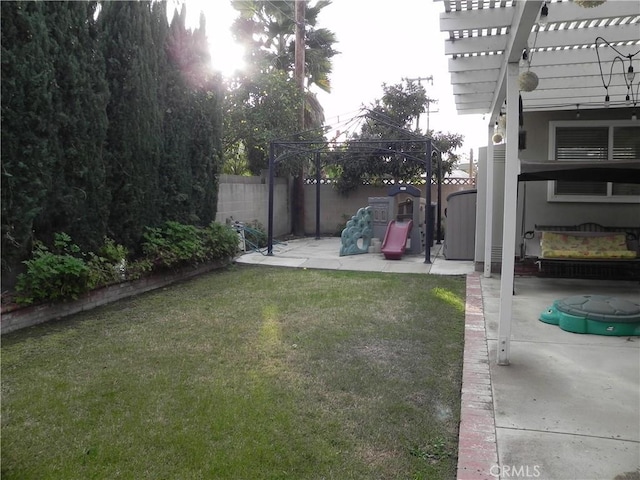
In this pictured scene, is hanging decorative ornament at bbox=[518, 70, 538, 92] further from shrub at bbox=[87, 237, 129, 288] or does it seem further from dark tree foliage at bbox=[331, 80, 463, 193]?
dark tree foliage at bbox=[331, 80, 463, 193]

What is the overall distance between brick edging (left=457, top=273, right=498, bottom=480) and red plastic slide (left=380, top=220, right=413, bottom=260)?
541cm

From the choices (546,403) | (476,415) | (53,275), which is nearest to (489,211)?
(546,403)

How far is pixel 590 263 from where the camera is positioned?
6.67m

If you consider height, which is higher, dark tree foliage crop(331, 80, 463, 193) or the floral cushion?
dark tree foliage crop(331, 80, 463, 193)

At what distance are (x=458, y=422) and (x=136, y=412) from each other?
6.70 feet

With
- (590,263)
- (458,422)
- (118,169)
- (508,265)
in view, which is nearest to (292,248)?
(118,169)

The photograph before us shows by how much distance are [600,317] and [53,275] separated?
5681mm

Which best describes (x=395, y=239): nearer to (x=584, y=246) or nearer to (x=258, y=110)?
(x=584, y=246)

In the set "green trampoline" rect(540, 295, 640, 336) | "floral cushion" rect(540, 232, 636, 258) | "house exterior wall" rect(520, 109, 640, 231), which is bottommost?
"green trampoline" rect(540, 295, 640, 336)

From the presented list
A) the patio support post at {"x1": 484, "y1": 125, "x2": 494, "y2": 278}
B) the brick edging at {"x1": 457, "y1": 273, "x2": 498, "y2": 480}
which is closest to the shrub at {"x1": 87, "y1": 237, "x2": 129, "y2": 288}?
the brick edging at {"x1": 457, "y1": 273, "x2": 498, "y2": 480}

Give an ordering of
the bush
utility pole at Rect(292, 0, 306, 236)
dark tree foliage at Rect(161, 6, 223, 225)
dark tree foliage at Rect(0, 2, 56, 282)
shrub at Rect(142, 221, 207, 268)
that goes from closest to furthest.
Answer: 1. dark tree foliage at Rect(0, 2, 56, 282)
2. the bush
3. shrub at Rect(142, 221, 207, 268)
4. dark tree foliage at Rect(161, 6, 223, 225)
5. utility pole at Rect(292, 0, 306, 236)

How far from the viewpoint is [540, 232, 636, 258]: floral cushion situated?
673 centimetres

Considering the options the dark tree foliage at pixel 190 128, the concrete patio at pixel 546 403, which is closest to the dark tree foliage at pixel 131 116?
the dark tree foliage at pixel 190 128

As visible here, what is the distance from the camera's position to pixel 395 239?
10.9 meters
